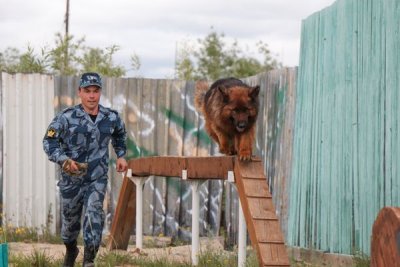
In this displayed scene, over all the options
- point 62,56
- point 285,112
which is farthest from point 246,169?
point 62,56

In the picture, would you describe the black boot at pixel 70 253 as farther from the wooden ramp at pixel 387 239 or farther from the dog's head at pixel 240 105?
the wooden ramp at pixel 387 239

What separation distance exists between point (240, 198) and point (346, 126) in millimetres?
1714

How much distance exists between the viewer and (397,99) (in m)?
8.03

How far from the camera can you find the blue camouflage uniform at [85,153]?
7680mm

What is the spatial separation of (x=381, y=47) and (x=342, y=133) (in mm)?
1057

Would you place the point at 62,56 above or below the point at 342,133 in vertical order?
above

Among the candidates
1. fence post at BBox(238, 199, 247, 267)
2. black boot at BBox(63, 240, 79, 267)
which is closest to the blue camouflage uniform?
black boot at BBox(63, 240, 79, 267)

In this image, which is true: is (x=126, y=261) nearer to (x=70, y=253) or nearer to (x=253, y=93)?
(x=70, y=253)

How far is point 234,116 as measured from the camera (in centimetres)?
834

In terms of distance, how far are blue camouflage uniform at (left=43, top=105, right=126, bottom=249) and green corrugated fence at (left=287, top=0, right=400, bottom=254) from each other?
241cm

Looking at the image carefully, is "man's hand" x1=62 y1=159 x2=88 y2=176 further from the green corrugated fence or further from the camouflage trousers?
the green corrugated fence

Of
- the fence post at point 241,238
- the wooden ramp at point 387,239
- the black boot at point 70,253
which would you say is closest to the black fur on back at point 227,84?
the fence post at point 241,238

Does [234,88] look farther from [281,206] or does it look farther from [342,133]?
[281,206]

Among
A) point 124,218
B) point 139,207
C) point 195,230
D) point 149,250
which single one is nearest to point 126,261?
point 195,230
